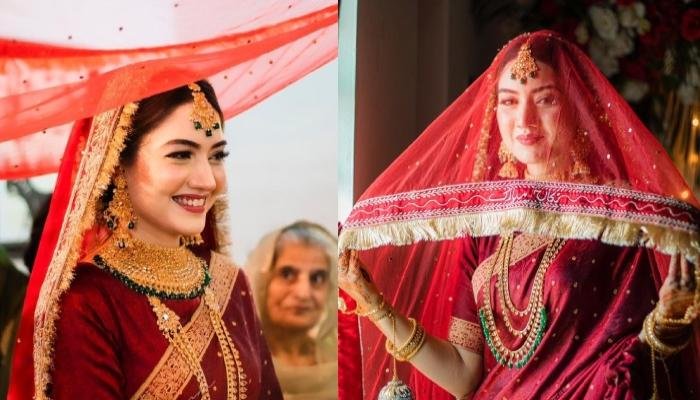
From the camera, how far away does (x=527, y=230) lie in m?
1.80

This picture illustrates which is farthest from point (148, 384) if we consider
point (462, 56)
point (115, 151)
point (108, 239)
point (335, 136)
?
point (462, 56)

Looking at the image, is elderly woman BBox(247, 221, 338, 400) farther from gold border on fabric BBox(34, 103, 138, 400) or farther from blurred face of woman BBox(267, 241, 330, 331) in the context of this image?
gold border on fabric BBox(34, 103, 138, 400)

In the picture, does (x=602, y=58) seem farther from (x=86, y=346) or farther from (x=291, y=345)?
(x=86, y=346)

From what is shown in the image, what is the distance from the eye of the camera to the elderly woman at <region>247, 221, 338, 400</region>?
6.68ft

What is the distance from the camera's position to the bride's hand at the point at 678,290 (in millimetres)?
1698

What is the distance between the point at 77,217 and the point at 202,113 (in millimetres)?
316

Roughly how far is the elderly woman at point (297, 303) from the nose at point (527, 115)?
45 centimetres

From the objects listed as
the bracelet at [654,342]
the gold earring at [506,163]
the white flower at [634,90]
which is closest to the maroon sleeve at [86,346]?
the gold earring at [506,163]

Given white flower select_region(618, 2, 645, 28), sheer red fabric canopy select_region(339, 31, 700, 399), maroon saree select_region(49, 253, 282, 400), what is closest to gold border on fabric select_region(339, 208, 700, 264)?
sheer red fabric canopy select_region(339, 31, 700, 399)

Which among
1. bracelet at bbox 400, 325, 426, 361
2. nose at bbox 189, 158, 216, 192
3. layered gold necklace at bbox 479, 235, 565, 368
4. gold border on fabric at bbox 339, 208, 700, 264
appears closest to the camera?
gold border on fabric at bbox 339, 208, 700, 264

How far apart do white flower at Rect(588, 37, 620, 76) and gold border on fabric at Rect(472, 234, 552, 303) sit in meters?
0.39

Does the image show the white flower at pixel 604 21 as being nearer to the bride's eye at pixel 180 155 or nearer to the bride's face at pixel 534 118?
the bride's face at pixel 534 118

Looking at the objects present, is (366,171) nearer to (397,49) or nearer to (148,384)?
(397,49)

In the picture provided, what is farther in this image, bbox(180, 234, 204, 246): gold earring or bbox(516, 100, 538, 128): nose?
bbox(180, 234, 204, 246): gold earring
